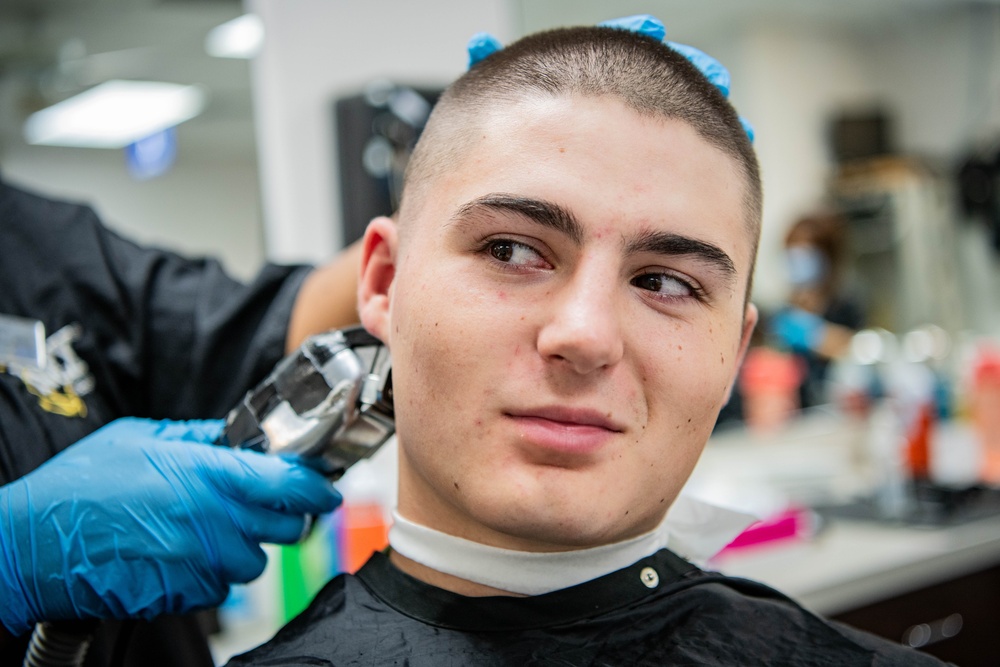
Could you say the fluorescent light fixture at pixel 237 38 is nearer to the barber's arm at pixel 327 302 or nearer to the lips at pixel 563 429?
the barber's arm at pixel 327 302

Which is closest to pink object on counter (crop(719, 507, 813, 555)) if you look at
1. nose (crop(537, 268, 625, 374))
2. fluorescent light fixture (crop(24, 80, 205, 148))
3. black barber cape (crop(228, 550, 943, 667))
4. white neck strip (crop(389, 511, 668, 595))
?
black barber cape (crop(228, 550, 943, 667))

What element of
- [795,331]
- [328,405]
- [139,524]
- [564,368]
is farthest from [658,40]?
[795,331]

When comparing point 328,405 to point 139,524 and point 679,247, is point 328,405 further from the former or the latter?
point 679,247

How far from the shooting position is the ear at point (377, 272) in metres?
1.18

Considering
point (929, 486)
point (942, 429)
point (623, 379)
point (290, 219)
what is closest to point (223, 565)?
point (623, 379)

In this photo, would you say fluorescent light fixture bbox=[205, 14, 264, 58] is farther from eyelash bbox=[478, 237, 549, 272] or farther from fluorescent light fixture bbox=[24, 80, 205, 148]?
eyelash bbox=[478, 237, 549, 272]

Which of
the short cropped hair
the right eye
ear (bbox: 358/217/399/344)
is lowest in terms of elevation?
ear (bbox: 358/217/399/344)

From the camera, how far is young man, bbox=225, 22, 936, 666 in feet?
3.09

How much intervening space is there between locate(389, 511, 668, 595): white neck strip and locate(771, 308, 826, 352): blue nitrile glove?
238 centimetres

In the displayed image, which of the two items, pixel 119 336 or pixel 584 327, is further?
pixel 119 336

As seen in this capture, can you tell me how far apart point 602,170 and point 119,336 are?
904 mm

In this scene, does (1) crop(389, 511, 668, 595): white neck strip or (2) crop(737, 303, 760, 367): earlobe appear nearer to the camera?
(1) crop(389, 511, 668, 595): white neck strip

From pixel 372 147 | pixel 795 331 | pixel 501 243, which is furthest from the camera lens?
pixel 795 331

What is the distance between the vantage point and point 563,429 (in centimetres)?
93
